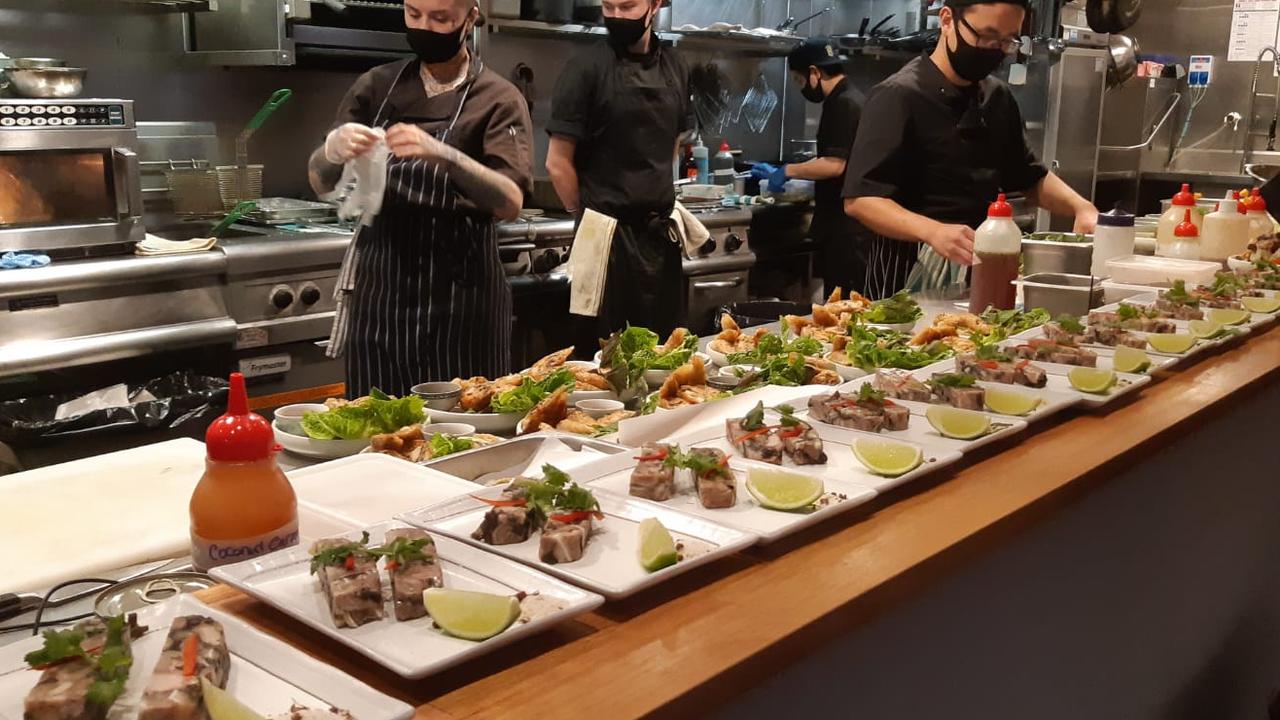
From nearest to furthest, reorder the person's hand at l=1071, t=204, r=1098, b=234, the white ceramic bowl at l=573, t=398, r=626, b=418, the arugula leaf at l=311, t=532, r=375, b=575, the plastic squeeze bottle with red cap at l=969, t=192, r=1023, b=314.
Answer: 1. the arugula leaf at l=311, t=532, r=375, b=575
2. the white ceramic bowl at l=573, t=398, r=626, b=418
3. the plastic squeeze bottle with red cap at l=969, t=192, r=1023, b=314
4. the person's hand at l=1071, t=204, r=1098, b=234

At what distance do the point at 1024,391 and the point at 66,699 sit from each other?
5.32 feet

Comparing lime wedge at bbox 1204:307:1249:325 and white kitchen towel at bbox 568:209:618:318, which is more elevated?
lime wedge at bbox 1204:307:1249:325

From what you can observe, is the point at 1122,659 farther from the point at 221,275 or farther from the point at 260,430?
the point at 221,275

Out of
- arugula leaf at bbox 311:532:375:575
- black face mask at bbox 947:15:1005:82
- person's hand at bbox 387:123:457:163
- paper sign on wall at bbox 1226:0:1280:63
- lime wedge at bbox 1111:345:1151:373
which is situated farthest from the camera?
paper sign on wall at bbox 1226:0:1280:63

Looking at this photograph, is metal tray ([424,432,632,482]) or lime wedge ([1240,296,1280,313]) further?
lime wedge ([1240,296,1280,313])

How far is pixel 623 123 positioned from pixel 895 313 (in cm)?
196

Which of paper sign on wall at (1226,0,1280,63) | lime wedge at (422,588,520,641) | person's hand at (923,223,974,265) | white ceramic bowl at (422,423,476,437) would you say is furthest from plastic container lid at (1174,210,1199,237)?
paper sign on wall at (1226,0,1280,63)

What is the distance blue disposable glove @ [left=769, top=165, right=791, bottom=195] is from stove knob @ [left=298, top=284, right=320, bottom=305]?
3031 mm

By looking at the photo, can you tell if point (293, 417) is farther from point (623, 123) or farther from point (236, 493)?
point (623, 123)

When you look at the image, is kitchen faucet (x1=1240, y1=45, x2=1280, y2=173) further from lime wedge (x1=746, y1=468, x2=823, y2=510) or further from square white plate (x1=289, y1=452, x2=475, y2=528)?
square white plate (x1=289, y1=452, x2=475, y2=528)

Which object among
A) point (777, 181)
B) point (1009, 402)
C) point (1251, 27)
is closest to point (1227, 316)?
point (1009, 402)

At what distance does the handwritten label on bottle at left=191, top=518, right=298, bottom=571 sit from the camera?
1.32m

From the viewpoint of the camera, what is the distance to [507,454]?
6.16 ft

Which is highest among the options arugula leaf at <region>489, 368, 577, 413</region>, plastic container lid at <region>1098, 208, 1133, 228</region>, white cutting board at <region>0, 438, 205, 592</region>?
plastic container lid at <region>1098, 208, 1133, 228</region>
